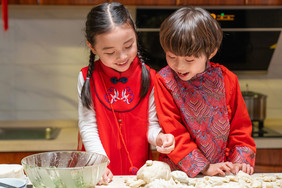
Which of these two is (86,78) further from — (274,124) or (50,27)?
(274,124)

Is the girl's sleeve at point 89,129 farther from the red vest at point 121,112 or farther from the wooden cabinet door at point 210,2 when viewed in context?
the wooden cabinet door at point 210,2

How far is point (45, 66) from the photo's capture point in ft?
8.66

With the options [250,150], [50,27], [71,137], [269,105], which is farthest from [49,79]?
[250,150]

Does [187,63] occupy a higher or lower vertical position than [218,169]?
higher

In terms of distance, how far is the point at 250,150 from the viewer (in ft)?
4.16

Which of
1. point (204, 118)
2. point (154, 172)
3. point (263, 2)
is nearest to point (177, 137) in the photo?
point (204, 118)

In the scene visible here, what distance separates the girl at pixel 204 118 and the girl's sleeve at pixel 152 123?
0.22ft

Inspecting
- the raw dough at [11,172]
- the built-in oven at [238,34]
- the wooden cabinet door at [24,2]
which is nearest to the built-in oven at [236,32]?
the built-in oven at [238,34]

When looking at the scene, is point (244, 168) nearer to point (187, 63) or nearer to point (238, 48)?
point (187, 63)

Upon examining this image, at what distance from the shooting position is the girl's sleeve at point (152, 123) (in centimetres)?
131

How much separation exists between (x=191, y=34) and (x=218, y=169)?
1.37 ft

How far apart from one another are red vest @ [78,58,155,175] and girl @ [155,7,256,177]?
10 cm

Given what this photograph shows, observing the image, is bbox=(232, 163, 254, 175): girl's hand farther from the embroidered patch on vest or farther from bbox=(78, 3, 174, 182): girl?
the embroidered patch on vest

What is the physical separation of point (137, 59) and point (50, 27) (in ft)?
4.52
